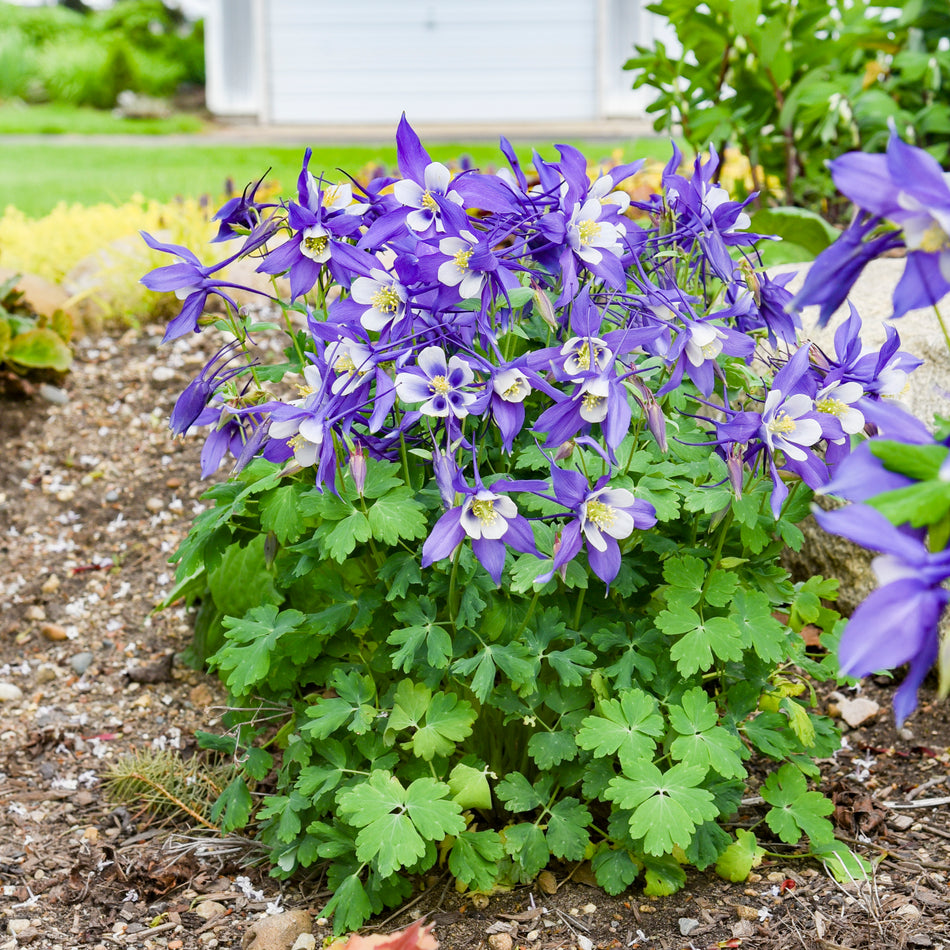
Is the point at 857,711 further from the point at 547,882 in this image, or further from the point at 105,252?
the point at 105,252

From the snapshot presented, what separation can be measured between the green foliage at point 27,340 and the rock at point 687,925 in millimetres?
3223

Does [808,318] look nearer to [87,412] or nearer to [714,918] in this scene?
[714,918]

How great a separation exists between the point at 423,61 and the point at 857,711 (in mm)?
13669

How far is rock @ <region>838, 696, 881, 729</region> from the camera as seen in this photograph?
8.41 ft

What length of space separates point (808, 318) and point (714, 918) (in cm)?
181

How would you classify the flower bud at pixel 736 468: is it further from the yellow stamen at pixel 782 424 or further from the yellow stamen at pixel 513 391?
the yellow stamen at pixel 513 391

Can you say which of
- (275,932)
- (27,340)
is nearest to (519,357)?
(275,932)

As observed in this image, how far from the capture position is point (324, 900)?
2.03 metres

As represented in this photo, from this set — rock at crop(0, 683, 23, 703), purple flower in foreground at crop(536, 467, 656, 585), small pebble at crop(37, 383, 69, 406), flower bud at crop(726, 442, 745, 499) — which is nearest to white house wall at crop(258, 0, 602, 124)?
small pebble at crop(37, 383, 69, 406)

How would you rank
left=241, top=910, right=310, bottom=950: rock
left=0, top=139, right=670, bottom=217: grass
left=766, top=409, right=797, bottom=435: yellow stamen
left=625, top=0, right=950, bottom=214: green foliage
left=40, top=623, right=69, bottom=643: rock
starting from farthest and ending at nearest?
left=0, top=139, right=670, bottom=217: grass → left=625, top=0, right=950, bottom=214: green foliage → left=40, top=623, right=69, bottom=643: rock → left=241, top=910, right=310, bottom=950: rock → left=766, top=409, right=797, bottom=435: yellow stamen

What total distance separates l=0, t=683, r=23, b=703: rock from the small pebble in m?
1.58

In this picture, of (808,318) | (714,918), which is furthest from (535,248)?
(808,318)

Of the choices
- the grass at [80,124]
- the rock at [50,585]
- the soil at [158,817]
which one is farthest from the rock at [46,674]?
the grass at [80,124]

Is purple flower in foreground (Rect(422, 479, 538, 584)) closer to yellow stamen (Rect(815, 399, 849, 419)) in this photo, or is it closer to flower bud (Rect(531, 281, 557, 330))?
flower bud (Rect(531, 281, 557, 330))
